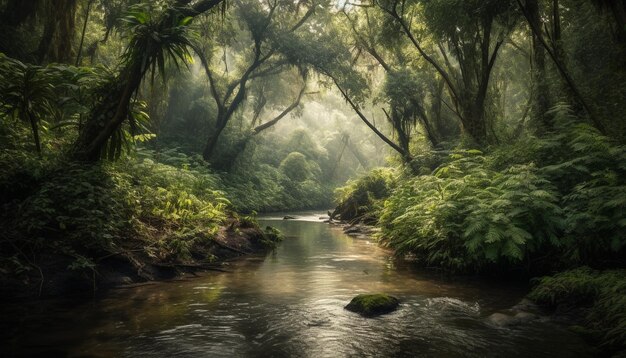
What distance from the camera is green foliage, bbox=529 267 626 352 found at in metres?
4.71

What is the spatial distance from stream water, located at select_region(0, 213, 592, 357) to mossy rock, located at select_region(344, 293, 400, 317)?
17cm

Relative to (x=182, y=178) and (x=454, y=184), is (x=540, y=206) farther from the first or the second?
(x=182, y=178)

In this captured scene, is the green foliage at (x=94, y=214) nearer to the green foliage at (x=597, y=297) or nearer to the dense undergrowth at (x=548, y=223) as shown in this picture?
the dense undergrowth at (x=548, y=223)

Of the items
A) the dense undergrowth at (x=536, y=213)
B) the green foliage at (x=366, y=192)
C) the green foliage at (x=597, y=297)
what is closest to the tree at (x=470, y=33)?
the dense undergrowth at (x=536, y=213)

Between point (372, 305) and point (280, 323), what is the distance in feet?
4.99

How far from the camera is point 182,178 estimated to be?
1298 centimetres

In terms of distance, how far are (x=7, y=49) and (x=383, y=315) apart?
1394 cm

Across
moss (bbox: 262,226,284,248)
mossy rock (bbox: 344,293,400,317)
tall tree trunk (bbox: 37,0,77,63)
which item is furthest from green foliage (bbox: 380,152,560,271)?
tall tree trunk (bbox: 37,0,77,63)

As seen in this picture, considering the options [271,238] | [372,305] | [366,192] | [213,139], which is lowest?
[372,305]

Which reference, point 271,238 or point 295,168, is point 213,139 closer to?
point 271,238

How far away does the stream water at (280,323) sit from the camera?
4758mm

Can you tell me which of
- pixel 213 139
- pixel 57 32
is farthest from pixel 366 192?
pixel 57 32

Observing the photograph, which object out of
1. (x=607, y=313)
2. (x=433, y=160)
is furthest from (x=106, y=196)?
(x=433, y=160)

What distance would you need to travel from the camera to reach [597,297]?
571 centimetres
